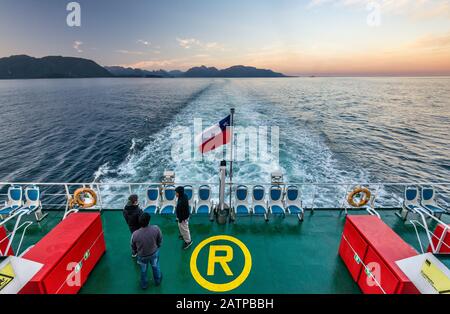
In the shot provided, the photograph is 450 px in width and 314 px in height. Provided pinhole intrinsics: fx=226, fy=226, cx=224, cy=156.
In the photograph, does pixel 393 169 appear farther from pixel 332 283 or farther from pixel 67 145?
pixel 67 145

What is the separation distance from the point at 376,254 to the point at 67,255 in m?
6.20

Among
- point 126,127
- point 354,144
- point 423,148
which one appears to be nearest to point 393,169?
point 354,144

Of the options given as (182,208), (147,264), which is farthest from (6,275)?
(182,208)

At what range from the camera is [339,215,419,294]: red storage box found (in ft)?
13.3

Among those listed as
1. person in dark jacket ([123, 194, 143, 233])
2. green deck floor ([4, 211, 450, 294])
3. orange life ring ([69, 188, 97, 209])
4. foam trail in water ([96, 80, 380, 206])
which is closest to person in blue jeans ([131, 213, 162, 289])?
person in dark jacket ([123, 194, 143, 233])

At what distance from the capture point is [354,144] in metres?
23.9

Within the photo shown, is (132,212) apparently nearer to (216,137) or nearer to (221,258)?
(221,258)

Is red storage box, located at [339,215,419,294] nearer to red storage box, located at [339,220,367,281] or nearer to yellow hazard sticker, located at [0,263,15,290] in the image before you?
red storage box, located at [339,220,367,281]

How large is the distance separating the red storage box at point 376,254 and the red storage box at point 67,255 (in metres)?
6.14

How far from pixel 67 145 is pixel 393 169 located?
3196 cm

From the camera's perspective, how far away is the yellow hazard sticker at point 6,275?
3578 millimetres

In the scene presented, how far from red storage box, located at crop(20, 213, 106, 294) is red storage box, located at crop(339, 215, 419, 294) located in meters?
6.14

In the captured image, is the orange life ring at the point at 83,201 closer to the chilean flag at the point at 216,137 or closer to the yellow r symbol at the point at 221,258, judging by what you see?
the chilean flag at the point at 216,137
